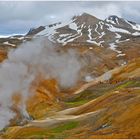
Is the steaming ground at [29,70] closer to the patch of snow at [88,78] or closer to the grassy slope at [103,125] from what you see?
the patch of snow at [88,78]

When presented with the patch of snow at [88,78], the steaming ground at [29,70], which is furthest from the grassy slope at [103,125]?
the patch of snow at [88,78]

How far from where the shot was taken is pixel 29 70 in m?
120

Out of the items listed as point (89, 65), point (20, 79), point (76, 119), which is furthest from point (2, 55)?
point (76, 119)

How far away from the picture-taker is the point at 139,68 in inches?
4843

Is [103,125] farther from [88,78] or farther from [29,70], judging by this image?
[88,78]

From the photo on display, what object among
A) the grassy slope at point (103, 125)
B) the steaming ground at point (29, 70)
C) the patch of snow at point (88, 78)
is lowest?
the patch of snow at point (88, 78)

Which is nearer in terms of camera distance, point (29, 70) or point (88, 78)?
point (29, 70)

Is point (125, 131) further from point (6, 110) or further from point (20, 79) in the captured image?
point (20, 79)

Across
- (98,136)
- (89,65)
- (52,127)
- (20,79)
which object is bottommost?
(89,65)

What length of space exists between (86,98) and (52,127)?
127ft

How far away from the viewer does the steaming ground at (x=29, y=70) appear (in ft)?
310

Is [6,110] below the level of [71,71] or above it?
above

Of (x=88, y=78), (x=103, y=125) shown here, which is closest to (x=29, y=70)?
(x=88, y=78)

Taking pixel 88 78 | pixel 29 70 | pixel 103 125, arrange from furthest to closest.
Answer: pixel 88 78, pixel 29 70, pixel 103 125
